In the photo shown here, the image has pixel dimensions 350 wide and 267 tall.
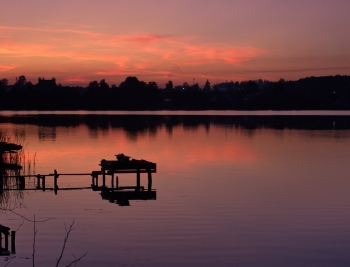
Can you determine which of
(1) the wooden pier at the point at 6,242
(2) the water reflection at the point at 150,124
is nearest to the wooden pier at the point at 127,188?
(1) the wooden pier at the point at 6,242

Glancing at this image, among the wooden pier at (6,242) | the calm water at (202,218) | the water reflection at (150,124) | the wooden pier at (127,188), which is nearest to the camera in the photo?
the wooden pier at (6,242)

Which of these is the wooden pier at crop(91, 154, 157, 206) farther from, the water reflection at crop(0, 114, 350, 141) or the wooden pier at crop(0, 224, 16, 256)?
the water reflection at crop(0, 114, 350, 141)

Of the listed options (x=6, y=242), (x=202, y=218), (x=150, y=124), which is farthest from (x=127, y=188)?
(x=150, y=124)

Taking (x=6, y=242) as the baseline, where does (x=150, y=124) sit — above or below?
below

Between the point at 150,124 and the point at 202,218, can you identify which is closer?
the point at 202,218

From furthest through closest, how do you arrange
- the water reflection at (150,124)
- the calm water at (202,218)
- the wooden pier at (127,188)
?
1. the water reflection at (150,124)
2. the wooden pier at (127,188)
3. the calm water at (202,218)

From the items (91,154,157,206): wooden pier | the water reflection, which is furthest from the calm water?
the water reflection

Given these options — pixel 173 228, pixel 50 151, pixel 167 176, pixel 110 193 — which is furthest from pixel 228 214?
pixel 50 151

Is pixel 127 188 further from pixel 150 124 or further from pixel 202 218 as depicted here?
pixel 150 124

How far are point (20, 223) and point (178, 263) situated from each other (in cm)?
728

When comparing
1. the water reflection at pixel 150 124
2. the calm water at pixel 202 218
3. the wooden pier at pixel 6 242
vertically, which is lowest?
the water reflection at pixel 150 124

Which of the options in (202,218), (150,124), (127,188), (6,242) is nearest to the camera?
(6,242)

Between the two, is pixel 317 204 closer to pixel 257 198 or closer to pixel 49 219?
pixel 257 198

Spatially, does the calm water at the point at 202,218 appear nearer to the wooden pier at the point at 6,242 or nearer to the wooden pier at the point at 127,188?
the wooden pier at the point at 6,242
